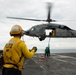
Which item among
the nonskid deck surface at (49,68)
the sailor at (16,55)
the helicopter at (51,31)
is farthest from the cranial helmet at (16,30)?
the helicopter at (51,31)

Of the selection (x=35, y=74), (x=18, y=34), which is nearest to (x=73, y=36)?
(x=35, y=74)

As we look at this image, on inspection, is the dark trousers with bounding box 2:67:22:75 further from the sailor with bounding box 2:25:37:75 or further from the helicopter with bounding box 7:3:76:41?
the helicopter with bounding box 7:3:76:41

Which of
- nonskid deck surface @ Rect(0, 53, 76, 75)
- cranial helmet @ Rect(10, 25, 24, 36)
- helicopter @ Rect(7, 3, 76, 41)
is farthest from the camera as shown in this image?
helicopter @ Rect(7, 3, 76, 41)

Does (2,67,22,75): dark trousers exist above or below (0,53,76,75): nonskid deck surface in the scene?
above

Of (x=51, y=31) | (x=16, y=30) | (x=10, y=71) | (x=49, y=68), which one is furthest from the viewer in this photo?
(x=51, y=31)

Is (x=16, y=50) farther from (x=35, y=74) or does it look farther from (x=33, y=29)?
(x=33, y=29)

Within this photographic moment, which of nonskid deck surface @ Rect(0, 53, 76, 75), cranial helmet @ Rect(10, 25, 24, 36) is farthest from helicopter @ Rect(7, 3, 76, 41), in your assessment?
cranial helmet @ Rect(10, 25, 24, 36)

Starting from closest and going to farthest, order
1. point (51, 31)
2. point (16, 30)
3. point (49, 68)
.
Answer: point (16, 30)
point (49, 68)
point (51, 31)

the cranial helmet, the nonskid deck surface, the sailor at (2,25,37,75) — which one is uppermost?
the cranial helmet

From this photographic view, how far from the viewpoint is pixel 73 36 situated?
4362 centimetres

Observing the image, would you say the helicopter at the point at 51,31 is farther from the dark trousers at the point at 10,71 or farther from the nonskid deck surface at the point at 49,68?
the dark trousers at the point at 10,71

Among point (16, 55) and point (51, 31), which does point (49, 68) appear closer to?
point (16, 55)

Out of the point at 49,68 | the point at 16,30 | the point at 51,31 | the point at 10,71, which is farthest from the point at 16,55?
the point at 51,31

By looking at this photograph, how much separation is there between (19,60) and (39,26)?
3561 cm
